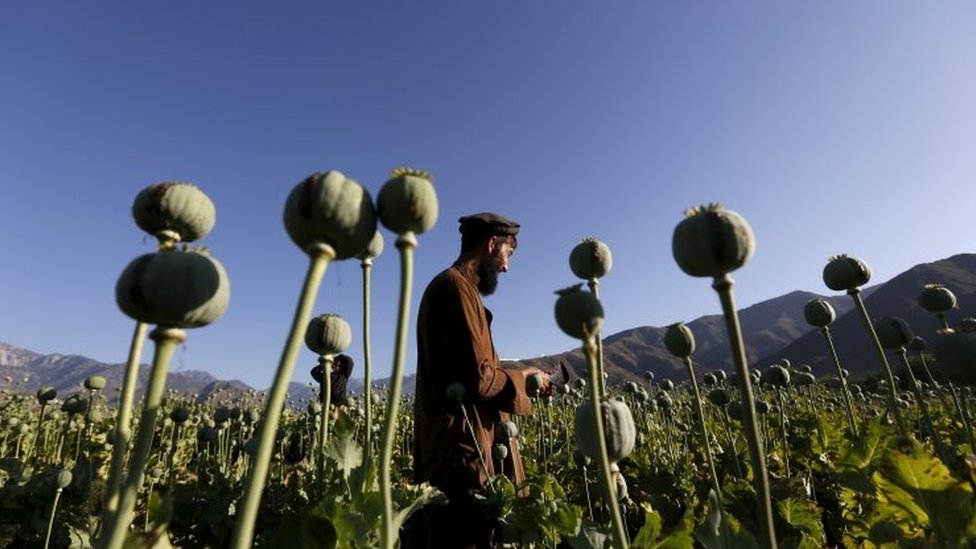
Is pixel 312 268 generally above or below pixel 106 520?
above

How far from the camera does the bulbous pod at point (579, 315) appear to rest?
142 centimetres

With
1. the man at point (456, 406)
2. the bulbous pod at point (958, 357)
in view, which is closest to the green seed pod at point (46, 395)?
the man at point (456, 406)

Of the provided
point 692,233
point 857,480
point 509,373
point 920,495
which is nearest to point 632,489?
point 509,373

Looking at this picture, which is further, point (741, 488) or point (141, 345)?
point (741, 488)

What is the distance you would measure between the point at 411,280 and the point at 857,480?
102 inches

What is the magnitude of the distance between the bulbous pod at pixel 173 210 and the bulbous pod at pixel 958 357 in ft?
7.22

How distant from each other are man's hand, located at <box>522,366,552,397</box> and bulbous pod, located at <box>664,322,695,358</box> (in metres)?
1.81

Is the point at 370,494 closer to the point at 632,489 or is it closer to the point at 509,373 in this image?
the point at 509,373

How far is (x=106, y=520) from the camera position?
3.32ft

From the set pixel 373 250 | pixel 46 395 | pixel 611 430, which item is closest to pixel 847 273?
pixel 611 430

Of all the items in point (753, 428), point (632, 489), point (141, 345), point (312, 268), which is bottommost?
point (632, 489)

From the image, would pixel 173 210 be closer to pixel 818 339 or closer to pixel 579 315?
pixel 579 315

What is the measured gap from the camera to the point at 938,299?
2922 millimetres

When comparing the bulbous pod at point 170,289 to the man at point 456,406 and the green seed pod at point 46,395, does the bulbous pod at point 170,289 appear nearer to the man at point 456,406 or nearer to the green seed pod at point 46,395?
the man at point 456,406
